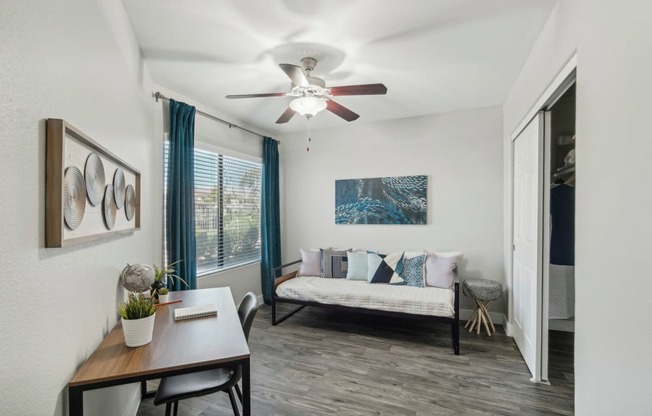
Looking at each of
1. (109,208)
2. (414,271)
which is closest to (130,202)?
(109,208)

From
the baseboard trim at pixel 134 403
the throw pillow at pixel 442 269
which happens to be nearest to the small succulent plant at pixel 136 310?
the baseboard trim at pixel 134 403

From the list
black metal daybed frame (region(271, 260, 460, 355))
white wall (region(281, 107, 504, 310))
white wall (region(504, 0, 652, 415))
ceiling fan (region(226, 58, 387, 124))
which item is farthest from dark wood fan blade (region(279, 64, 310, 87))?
black metal daybed frame (region(271, 260, 460, 355))

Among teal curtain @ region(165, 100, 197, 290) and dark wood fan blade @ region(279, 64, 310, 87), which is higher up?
dark wood fan blade @ region(279, 64, 310, 87)

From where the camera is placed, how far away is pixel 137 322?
144 cm

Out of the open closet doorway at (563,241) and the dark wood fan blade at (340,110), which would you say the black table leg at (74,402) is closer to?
the dark wood fan blade at (340,110)

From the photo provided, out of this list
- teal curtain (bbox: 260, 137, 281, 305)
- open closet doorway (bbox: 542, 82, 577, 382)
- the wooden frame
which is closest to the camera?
the wooden frame

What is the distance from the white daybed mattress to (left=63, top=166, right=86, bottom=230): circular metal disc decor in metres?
2.54

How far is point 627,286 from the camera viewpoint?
108cm

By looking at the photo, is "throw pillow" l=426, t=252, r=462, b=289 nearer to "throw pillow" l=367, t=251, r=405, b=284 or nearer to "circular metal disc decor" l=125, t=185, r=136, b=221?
"throw pillow" l=367, t=251, r=405, b=284

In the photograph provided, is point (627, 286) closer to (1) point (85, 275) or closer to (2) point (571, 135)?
(1) point (85, 275)

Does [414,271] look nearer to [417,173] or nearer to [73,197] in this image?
[417,173]

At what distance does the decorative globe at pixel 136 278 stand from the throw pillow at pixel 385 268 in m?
2.49

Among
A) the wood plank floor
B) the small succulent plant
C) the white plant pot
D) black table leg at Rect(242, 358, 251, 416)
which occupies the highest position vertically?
the small succulent plant

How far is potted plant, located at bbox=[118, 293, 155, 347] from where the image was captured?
1.43m
